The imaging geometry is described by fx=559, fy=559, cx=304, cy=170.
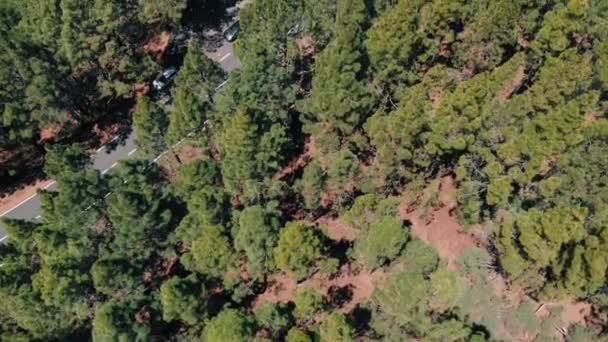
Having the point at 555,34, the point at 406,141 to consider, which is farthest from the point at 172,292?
the point at 555,34

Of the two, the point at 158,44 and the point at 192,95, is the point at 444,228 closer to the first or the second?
the point at 192,95

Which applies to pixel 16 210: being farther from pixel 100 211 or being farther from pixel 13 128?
pixel 100 211

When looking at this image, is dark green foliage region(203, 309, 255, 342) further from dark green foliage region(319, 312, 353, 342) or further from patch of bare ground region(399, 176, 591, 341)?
patch of bare ground region(399, 176, 591, 341)

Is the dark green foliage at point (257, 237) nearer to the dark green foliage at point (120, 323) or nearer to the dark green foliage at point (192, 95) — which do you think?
the dark green foliage at point (120, 323)

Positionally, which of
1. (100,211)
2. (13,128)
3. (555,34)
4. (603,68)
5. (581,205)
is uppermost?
(13,128)

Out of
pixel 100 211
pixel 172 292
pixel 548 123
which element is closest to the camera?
pixel 172 292

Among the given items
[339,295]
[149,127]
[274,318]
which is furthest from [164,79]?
[274,318]
